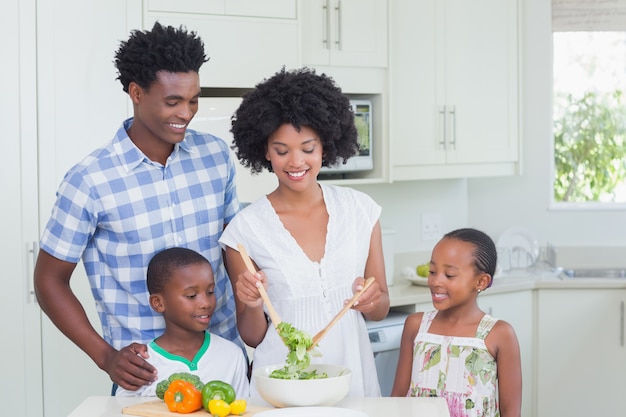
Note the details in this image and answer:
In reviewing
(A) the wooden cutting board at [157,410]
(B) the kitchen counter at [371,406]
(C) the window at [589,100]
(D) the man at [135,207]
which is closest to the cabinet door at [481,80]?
(C) the window at [589,100]

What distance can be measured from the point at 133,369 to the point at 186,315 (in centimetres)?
20

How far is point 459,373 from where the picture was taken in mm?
2498

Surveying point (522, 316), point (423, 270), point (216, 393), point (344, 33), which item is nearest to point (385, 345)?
point (423, 270)

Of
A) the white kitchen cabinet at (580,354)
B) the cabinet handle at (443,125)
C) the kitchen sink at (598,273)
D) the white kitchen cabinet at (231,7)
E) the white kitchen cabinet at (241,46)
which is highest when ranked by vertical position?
the white kitchen cabinet at (231,7)

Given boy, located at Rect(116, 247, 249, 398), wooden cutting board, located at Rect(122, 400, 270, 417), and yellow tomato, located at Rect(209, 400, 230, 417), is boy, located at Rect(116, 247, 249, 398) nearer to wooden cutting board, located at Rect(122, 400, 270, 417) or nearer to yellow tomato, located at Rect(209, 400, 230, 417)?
wooden cutting board, located at Rect(122, 400, 270, 417)

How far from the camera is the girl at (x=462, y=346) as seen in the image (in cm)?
249

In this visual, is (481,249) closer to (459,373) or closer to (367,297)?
(459,373)

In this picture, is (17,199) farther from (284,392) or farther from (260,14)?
(284,392)

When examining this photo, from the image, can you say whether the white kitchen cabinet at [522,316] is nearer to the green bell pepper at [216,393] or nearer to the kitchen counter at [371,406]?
the kitchen counter at [371,406]

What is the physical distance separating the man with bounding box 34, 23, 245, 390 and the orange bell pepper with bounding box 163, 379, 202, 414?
23 cm

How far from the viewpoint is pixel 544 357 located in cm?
420

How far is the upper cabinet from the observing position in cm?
332

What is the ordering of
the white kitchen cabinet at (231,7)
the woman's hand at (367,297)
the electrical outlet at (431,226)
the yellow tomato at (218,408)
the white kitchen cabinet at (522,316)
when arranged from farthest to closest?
the electrical outlet at (431,226)
the white kitchen cabinet at (522,316)
the white kitchen cabinet at (231,7)
the woman's hand at (367,297)
the yellow tomato at (218,408)

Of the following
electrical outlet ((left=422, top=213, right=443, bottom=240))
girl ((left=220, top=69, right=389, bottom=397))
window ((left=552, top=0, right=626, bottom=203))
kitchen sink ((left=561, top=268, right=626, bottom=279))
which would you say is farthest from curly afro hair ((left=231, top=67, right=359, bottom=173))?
window ((left=552, top=0, right=626, bottom=203))
